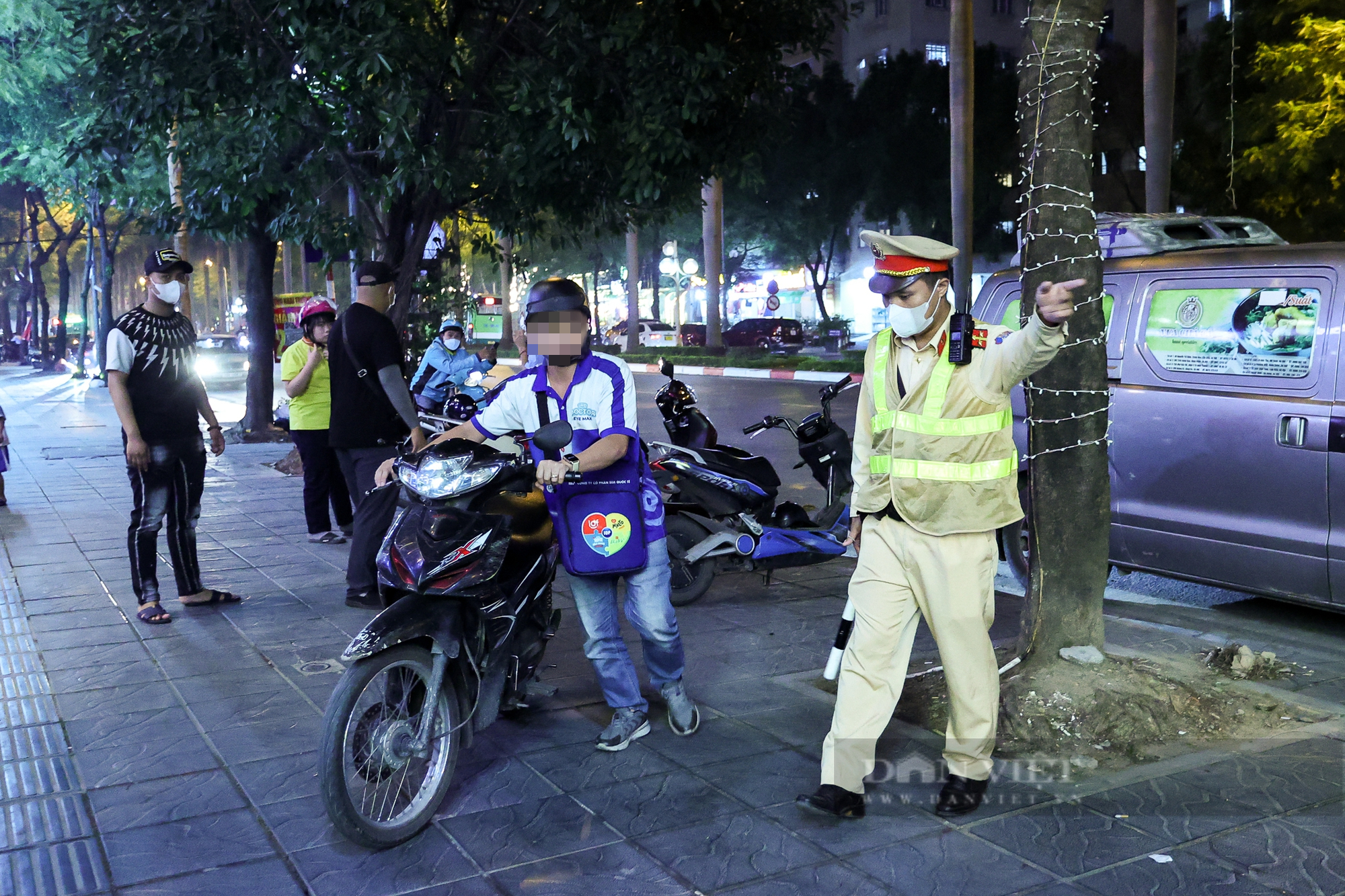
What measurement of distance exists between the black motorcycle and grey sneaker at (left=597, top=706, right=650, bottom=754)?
508mm

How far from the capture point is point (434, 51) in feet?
36.3

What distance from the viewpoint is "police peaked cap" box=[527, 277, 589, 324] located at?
4129 millimetres

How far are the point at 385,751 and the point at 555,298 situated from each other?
5.19 feet

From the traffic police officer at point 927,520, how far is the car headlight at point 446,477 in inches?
48.1

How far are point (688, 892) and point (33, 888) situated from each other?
1.83 metres

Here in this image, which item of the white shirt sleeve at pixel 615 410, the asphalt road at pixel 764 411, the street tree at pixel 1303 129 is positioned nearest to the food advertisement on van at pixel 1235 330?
the white shirt sleeve at pixel 615 410

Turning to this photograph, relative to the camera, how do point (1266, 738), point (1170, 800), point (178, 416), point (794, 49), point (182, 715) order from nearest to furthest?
point (1170, 800) → point (1266, 738) → point (182, 715) → point (178, 416) → point (794, 49)

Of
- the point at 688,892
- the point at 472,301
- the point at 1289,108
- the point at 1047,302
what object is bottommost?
the point at 688,892

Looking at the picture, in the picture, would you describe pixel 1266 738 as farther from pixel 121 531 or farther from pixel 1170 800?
pixel 121 531

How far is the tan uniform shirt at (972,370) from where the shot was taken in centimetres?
343

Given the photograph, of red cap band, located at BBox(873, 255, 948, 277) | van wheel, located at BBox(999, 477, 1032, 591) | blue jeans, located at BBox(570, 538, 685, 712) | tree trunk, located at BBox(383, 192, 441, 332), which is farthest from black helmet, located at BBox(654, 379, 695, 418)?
tree trunk, located at BBox(383, 192, 441, 332)

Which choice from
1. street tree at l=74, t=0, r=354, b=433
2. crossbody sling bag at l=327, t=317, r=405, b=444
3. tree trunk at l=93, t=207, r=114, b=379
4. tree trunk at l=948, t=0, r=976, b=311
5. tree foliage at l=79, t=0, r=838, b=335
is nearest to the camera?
crossbody sling bag at l=327, t=317, r=405, b=444

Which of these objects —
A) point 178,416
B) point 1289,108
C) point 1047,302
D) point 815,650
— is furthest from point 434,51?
point 1289,108

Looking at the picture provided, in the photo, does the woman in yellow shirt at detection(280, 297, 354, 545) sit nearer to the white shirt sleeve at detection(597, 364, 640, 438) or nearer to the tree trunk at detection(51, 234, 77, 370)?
the white shirt sleeve at detection(597, 364, 640, 438)
